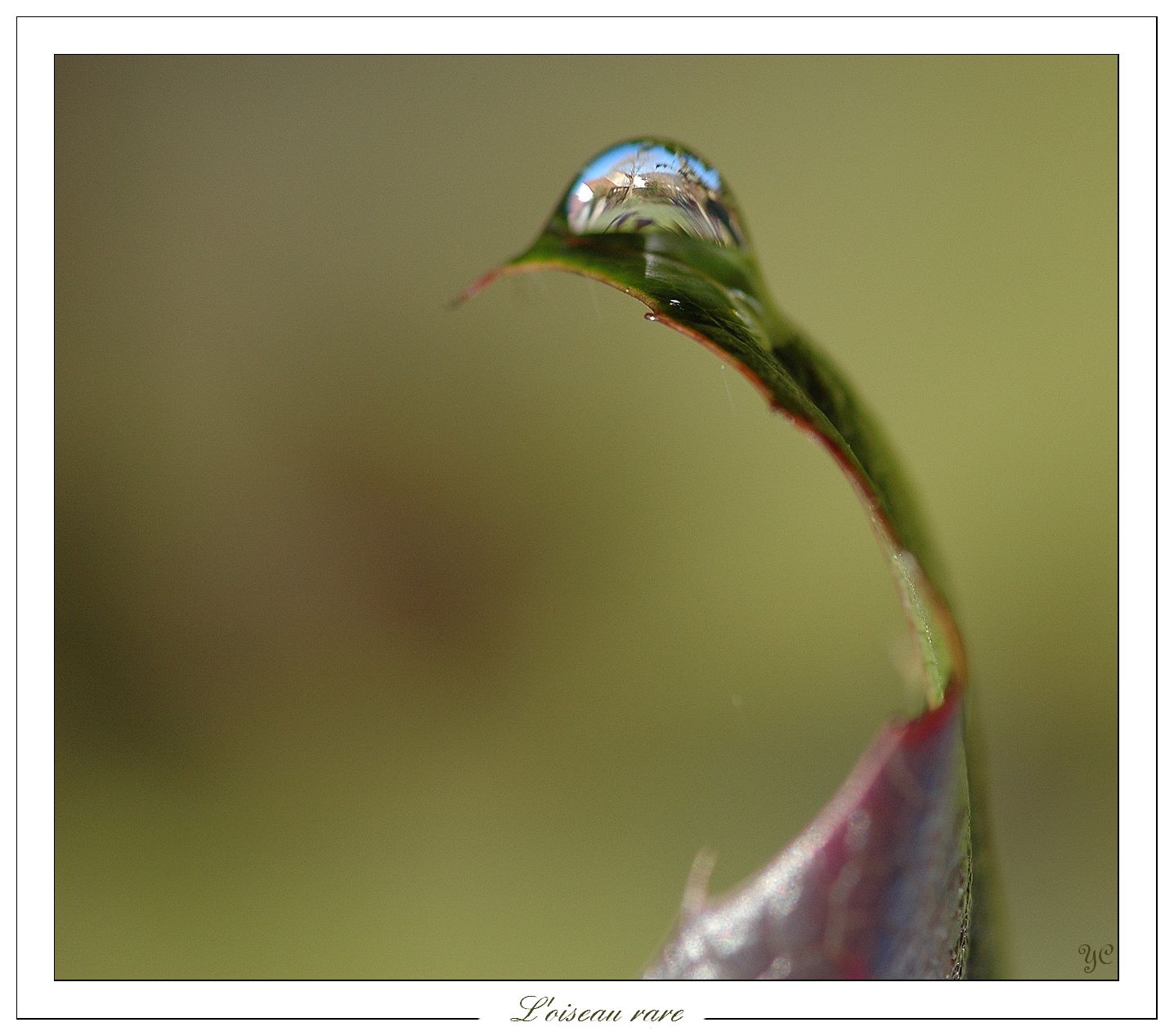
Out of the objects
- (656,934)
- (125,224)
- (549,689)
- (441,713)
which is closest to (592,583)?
(549,689)
